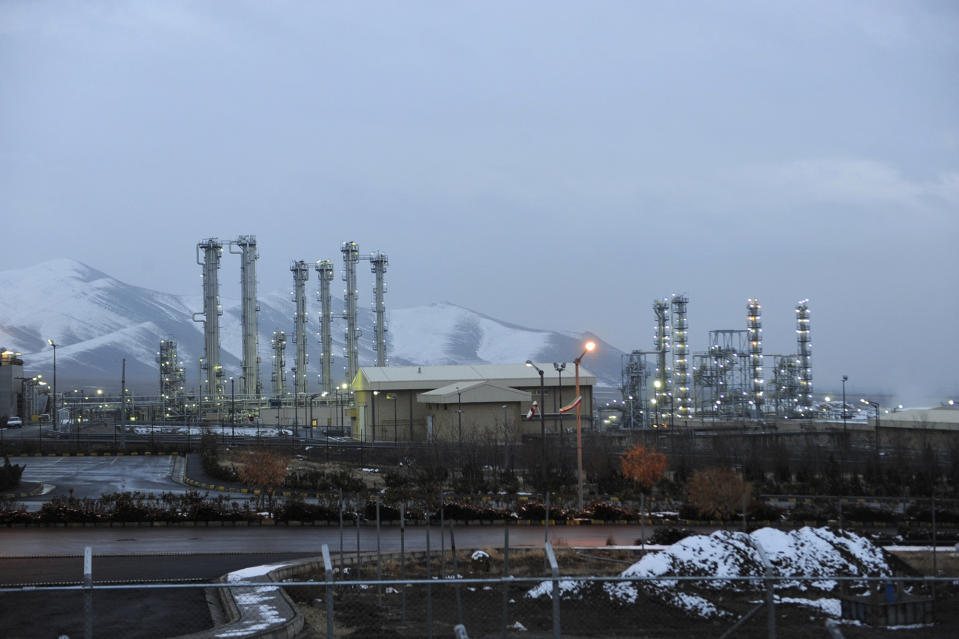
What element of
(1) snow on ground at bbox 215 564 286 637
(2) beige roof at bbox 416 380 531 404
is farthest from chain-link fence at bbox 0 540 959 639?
(2) beige roof at bbox 416 380 531 404

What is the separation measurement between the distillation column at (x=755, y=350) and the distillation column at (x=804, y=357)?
4334 millimetres

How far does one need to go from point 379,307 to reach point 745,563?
3190 inches

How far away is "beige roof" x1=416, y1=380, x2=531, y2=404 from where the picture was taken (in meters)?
65.8

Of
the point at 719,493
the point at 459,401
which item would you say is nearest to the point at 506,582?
the point at 719,493

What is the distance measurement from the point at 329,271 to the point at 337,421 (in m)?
19.2

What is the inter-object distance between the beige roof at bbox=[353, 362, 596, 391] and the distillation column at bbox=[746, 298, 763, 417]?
21926 mm

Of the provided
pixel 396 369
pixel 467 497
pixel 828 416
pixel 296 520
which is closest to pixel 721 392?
pixel 828 416

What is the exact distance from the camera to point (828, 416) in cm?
9869

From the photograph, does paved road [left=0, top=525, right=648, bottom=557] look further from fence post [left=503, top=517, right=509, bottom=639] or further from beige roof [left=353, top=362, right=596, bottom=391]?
beige roof [left=353, top=362, right=596, bottom=391]

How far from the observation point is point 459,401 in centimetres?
6300

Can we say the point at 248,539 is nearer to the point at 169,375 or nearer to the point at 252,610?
the point at 252,610

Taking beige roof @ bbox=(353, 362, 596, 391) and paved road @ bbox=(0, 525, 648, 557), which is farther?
beige roof @ bbox=(353, 362, 596, 391)

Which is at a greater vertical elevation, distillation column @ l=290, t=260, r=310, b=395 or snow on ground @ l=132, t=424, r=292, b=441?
distillation column @ l=290, t=260, r=310, b=395

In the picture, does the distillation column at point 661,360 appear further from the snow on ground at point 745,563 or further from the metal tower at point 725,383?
the snow on ground at point 745,563
